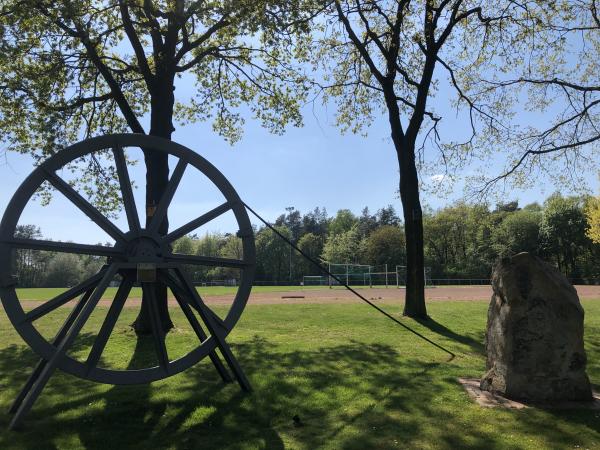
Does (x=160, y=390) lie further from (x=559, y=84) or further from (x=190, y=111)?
(x=559, y=84)

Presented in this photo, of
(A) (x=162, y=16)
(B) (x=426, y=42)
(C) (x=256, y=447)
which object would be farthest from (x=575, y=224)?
A: (C) (x=256, y=447)

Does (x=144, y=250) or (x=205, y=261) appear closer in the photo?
(x=144, y=250)

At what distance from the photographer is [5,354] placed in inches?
395

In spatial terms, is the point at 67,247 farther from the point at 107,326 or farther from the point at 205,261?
the point at 205,261

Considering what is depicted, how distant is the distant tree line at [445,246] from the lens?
66000 millimetres

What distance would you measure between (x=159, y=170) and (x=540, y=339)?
9.26 m

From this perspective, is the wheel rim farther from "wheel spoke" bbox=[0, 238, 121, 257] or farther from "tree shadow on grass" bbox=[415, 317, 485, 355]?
"tree shadow on grass" bbox=[415, 317, 485, 355]

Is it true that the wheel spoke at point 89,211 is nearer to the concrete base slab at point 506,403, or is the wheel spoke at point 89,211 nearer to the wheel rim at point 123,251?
the wheel rim at point 123,251

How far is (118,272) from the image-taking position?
6543mm

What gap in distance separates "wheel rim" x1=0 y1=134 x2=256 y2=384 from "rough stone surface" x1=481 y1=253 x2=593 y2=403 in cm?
372

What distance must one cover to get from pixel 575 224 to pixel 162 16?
67.7m

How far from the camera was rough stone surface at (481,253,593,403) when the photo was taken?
6.05 m

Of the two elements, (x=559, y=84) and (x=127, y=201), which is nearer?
(x=127, y=201)

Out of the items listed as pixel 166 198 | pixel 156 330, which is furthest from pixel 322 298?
pixel 156 330
